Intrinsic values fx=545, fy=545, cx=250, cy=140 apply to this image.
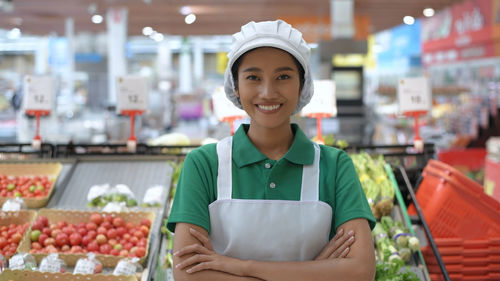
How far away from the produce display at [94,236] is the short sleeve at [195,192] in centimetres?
158

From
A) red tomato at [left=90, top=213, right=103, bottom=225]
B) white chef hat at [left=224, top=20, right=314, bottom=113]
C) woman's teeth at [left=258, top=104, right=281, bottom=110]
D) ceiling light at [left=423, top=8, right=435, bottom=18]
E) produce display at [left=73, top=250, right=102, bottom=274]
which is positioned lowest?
produce display at [left=73, top=250, right=102, bottom=274]

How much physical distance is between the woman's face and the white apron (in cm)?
24

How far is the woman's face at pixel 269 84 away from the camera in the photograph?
5.08 ft

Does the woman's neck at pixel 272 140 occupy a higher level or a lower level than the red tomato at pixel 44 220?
higher

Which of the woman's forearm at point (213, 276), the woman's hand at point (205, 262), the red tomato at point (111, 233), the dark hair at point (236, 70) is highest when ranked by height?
the dark hair at point (236, 70)

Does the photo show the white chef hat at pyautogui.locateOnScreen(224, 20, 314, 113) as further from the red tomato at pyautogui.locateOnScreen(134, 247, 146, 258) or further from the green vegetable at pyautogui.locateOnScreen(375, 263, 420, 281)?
the red tomato at pyautogui.locateOnScreen(134, 247, 146, 258)

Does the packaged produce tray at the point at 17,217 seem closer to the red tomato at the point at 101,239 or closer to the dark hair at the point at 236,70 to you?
the red tomato at the point at 101,239

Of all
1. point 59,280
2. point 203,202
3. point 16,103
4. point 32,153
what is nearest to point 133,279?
point 59,280

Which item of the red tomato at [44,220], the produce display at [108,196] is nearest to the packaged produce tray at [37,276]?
the red tomato at [44,220]

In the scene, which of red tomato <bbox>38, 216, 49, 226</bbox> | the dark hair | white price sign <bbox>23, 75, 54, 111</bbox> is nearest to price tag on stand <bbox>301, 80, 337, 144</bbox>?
red tomato <bbox>38, 216, 49, 226</bbox>

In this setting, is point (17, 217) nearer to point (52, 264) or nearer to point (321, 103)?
point (52, 264)

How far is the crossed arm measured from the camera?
1477 mm

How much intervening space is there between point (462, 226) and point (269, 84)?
7.94ft

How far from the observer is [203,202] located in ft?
5.13
